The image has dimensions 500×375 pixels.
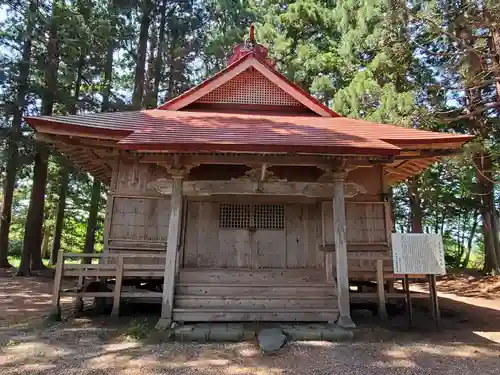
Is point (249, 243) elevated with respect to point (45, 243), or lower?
lower

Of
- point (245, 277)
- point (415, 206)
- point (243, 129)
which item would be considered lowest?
point (245, 277)

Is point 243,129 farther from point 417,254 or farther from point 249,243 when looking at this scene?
point 417,254

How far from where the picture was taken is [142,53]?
1598 cm

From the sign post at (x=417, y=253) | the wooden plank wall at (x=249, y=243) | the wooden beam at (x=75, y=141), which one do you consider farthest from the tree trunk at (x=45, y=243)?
the sign post at (x=417, y=253)

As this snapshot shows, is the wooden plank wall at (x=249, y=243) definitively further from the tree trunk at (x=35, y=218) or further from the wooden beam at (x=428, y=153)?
the tree trunk at (x=35, y=218)

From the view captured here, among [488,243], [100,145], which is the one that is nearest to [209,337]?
Answer: [100,145]

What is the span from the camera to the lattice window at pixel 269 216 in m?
8.07

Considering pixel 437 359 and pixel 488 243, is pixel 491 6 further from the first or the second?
pixel 488 243

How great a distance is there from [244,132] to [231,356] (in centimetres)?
374

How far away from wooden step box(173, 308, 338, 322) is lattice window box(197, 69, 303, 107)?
525cm

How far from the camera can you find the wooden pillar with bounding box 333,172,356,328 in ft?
19.7

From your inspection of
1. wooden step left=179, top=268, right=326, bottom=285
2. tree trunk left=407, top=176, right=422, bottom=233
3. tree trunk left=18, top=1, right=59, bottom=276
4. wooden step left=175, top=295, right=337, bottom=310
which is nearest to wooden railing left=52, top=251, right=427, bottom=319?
wooden step left=179, top=268, right=326, bottom=285

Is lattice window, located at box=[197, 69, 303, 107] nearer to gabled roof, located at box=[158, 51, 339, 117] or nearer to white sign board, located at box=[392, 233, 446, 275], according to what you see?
gabled roof, located at box=[158, 51, 339, 117]

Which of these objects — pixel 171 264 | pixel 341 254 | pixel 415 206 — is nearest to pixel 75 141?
pixel 171 264
